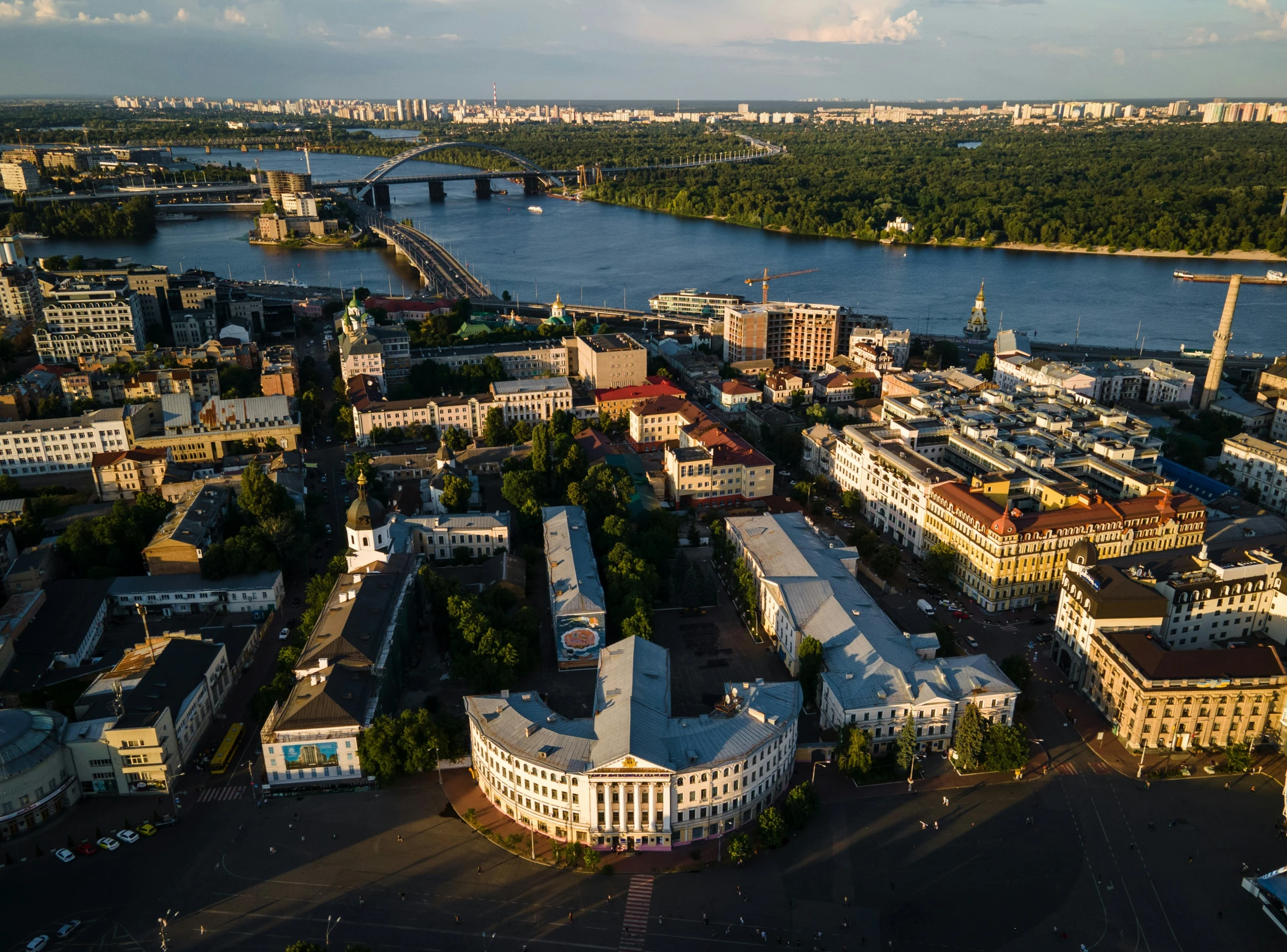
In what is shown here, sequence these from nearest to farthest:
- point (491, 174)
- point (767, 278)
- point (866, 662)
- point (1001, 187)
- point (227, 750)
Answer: point (227, 750)
point (866, 662)
point (767, 278)
point (1001, 187)
point (491, 174)

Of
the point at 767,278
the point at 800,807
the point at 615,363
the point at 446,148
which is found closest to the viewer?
the point at 800,807

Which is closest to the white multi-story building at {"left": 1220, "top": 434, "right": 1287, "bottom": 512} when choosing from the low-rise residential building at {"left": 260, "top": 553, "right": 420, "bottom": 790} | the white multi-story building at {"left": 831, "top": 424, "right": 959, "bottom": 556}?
the white multi-story building at {"left": 831, "top": 424, "right": 959, "bottom": 556}

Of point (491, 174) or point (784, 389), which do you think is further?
point (491, 174)

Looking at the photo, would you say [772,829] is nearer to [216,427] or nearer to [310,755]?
[310,755]

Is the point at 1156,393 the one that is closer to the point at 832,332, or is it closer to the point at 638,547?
the point at 832,332

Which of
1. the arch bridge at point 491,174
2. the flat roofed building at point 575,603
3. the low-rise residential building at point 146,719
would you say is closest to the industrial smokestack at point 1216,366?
the flat roofed building at point 575,603

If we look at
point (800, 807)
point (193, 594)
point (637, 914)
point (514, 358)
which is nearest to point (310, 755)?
point (637, 914)

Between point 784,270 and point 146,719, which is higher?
point 146,719

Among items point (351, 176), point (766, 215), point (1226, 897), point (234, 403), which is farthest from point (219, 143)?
point (1226, 897)
